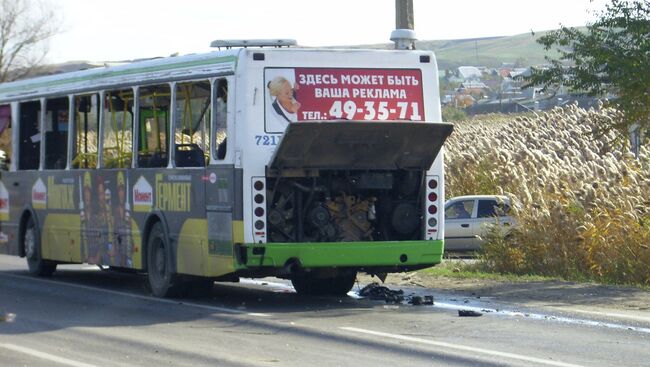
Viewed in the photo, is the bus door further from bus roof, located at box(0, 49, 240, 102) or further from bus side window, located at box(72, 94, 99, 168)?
bus side window, located at box(72, 94, 99, 168)

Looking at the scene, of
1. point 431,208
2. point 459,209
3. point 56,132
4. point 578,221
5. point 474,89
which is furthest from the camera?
point 474,89

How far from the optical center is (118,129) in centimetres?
1794

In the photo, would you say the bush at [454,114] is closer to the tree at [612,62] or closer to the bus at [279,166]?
the tree at [612,62]

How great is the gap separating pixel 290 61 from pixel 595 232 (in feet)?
19.0

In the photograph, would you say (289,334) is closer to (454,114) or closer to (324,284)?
(324,284)

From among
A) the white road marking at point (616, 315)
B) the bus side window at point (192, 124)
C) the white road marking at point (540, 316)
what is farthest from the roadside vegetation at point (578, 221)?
the bus side window at point (192, 124)

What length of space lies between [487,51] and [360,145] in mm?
137205

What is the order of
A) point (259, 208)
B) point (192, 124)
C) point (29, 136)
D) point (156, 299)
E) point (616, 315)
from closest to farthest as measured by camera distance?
point (616, 315), point (259, 208), point (192, 124), point (156, 299), point (29, 136)

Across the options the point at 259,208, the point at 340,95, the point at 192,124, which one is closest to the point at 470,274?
the point at 340,95

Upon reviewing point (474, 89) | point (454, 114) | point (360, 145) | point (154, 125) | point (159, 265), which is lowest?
point (159, 265)

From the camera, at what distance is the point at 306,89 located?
15289 mm

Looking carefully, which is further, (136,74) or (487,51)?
(487,51)

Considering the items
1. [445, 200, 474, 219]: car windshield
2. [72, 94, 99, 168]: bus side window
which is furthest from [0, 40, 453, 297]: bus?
[445, 200, 474, 219]: car windshield

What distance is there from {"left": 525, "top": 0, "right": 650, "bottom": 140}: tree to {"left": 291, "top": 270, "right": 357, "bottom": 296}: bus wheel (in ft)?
15.1
